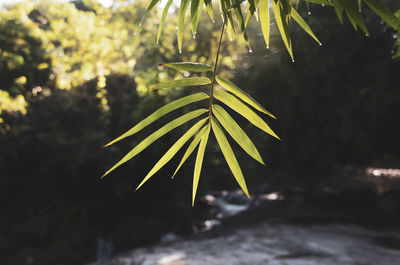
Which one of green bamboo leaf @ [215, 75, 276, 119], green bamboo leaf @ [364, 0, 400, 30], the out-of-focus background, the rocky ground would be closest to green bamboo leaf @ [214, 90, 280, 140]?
green bamboo leaf @ [215, 75, 276, 119]

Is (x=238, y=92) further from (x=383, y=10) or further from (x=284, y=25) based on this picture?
(x=383, y=10)

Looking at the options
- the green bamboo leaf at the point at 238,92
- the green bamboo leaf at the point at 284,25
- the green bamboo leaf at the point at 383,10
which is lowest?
the green bamboo leaf at the point at 238,92

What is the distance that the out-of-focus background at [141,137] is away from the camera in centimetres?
605

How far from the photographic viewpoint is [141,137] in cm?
757

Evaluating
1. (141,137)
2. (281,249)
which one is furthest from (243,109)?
(141,137)

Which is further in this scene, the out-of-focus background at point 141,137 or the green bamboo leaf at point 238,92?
the out-of-focus background at point 141,137

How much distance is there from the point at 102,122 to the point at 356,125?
6.17 m

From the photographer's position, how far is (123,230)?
7.18 m

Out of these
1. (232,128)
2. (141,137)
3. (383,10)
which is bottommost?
(232,128)

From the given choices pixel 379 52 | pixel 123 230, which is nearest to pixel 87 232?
pixel 123 230

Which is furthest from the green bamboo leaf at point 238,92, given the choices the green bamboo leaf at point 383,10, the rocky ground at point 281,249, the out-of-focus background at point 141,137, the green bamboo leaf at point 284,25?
the rocky ground at point 281,249

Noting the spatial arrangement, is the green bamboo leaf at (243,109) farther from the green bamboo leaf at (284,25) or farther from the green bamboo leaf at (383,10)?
the green bamboo leaf at (383,10)

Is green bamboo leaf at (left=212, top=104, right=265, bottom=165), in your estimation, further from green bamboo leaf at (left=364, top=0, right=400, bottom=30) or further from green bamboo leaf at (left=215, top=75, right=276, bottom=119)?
green bamboo leaf at (left=364, top=0, right=400, bottom=30)

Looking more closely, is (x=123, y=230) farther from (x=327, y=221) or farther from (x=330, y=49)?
(x=330, y=49)
